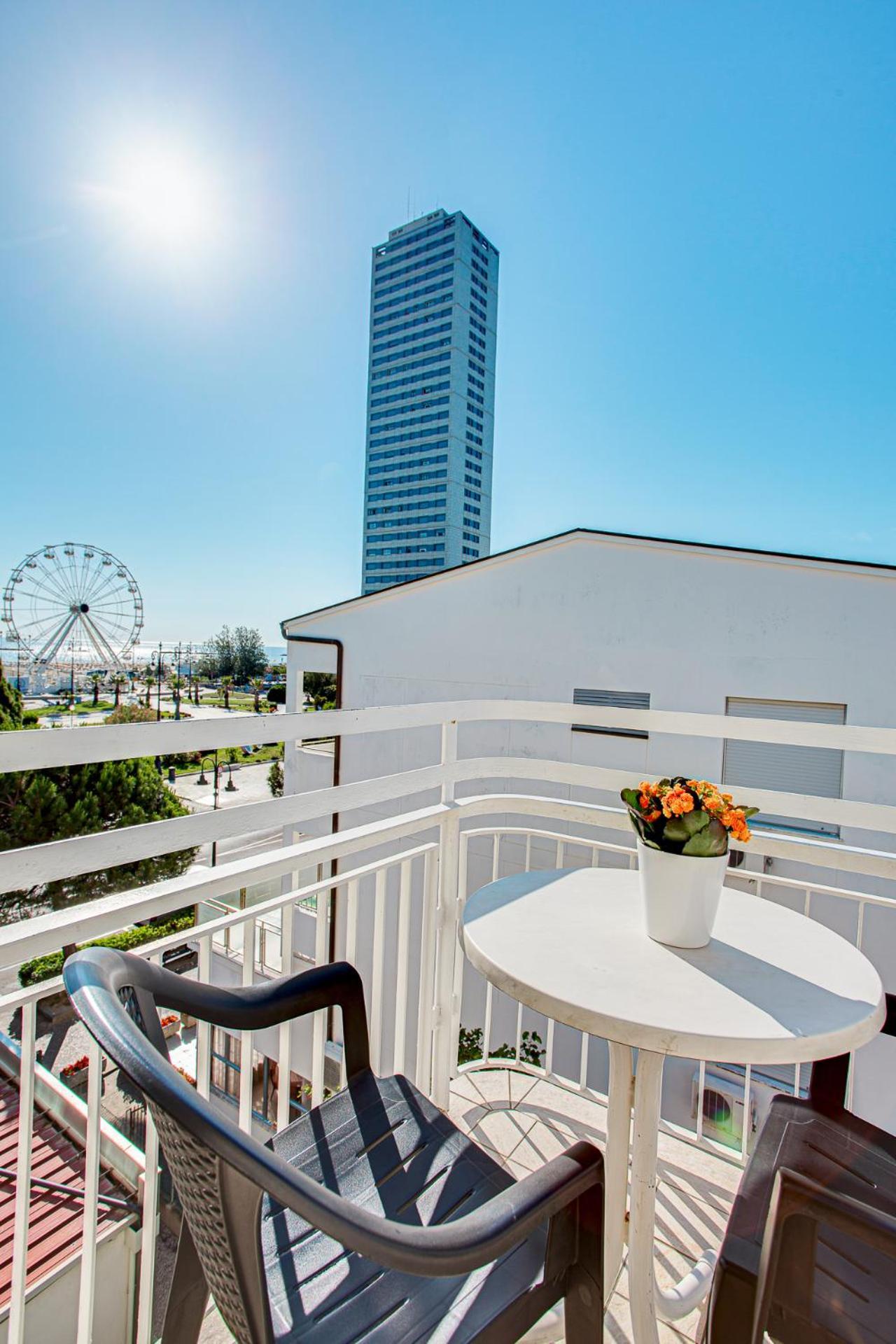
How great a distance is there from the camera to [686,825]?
1057mm

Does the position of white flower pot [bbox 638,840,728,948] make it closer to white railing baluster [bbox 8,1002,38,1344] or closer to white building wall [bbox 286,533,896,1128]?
white railing baluster [bbox 8,1002,38,1344]

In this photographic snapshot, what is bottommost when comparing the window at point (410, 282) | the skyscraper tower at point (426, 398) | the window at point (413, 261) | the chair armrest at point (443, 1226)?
the chair armrest at point (443, 1226)

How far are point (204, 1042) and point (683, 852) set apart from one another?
910 mm

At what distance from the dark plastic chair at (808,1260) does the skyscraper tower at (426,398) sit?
1445 inches

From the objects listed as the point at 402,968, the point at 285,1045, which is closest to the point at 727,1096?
the point at 402,968

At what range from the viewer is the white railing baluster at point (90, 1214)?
2.89 ft

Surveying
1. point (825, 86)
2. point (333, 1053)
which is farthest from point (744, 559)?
point (333, 1053)

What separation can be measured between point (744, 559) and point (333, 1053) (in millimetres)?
5175

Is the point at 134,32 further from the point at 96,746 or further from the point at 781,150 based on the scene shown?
the point at 96,746

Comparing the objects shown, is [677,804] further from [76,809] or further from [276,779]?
[276,779]

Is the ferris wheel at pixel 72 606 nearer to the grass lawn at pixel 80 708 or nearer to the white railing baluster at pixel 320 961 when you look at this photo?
the grass lawn at pixel 80 708

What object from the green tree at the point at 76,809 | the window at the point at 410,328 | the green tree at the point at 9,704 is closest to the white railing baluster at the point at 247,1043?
the green tree at the point at 76,809

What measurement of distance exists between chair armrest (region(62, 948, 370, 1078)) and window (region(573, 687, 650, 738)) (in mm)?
4545

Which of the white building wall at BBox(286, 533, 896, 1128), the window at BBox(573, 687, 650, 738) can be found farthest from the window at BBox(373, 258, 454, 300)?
the window at BBox(573, 687, 650, 738)
